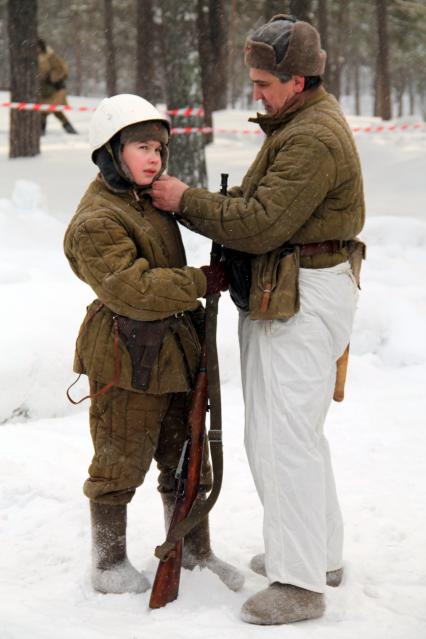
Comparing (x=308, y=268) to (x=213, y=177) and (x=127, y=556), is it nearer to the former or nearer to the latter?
(x=127, y=556)

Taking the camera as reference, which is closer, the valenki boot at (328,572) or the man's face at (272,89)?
the man's face at (272,89)

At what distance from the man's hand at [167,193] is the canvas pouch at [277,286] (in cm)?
37

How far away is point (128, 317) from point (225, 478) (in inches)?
70.9

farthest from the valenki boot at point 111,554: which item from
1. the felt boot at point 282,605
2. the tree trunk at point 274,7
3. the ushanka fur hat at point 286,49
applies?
the tree trunk at point 274,7

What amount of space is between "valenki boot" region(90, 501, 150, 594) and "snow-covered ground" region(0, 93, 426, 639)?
0.15 ft

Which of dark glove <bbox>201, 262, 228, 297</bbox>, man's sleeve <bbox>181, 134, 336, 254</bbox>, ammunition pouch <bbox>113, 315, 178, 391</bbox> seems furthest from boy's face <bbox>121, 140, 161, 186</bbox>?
ammunition pouch <bbox>113, 315, 178, 391</bbox>

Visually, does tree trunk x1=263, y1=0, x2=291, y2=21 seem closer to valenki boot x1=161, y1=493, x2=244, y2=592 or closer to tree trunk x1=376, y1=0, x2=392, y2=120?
tree trunk x1=376, y1=0, x2=392, y2=120

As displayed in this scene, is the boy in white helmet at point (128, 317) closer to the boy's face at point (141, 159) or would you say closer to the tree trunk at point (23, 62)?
the boy's face at point (141, 159)

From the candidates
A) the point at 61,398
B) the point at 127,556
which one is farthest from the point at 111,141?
the point at 61,398

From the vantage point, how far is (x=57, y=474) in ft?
16.0

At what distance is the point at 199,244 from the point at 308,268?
16.7ft

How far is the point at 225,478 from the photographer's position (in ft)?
16.3

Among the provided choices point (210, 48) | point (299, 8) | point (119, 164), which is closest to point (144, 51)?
point (210, 48)

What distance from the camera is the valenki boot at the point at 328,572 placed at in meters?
3.80
